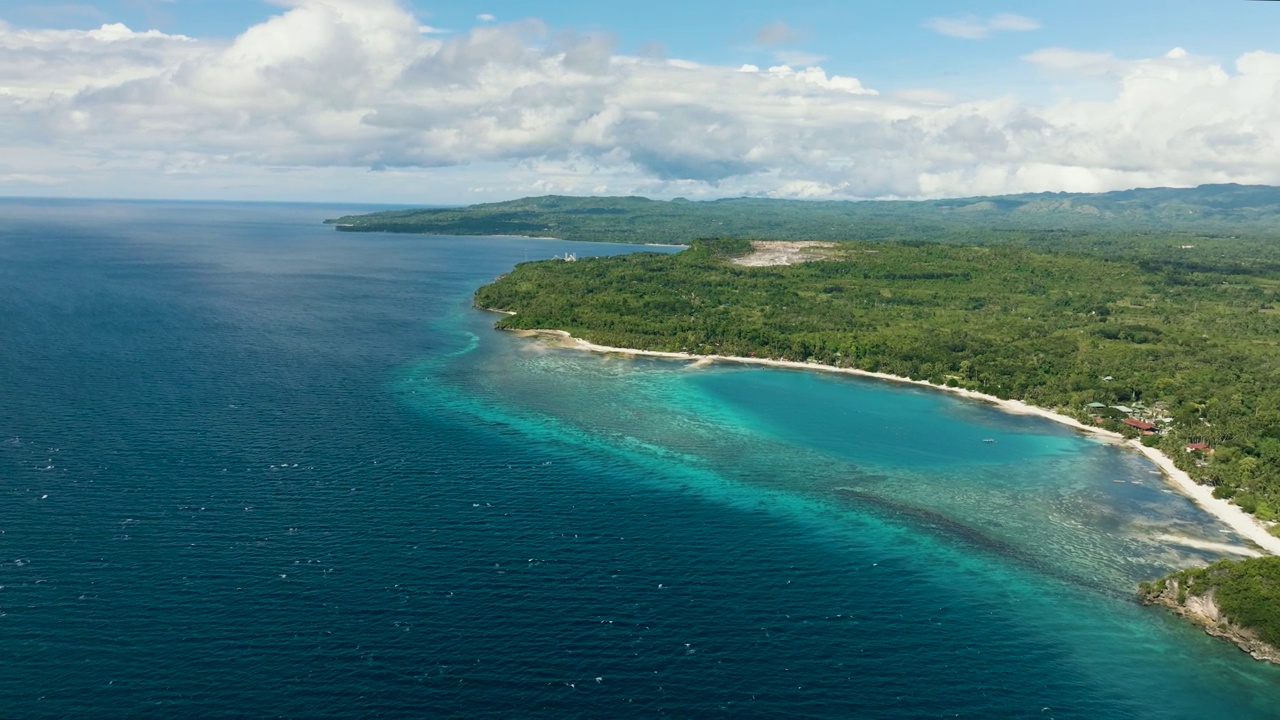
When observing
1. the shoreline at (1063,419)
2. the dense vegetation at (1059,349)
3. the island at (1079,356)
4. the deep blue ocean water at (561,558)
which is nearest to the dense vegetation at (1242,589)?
the island at (1079,356)

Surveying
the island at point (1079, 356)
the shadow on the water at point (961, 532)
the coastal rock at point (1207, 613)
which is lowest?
the coastal rock at point (1207, 613)

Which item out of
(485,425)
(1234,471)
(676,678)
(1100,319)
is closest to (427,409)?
(485,425)

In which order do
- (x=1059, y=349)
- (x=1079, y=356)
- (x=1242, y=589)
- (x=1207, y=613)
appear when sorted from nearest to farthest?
(x=1242, y=589), (x=1207, y=613), (x=1079, y=356), (x=1059, y=349)

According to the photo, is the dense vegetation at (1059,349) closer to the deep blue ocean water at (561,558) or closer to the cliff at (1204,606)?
the deep blue ocean water at (561,558)

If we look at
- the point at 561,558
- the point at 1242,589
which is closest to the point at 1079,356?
the point at 1242,589

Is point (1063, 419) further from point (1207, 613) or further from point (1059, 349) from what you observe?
point (1207, 613)
